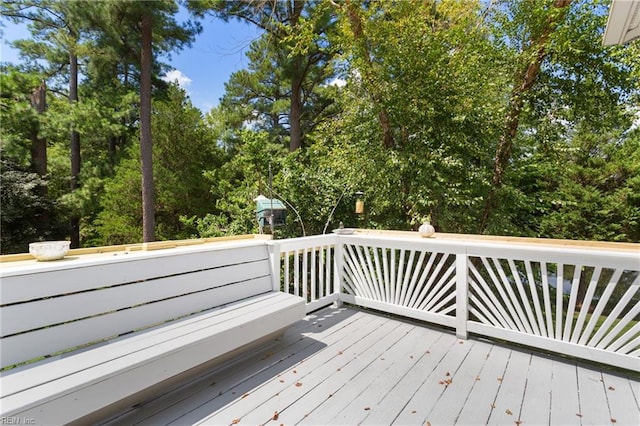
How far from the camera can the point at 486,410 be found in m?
1.89

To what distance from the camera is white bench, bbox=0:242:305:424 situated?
57.2 inches

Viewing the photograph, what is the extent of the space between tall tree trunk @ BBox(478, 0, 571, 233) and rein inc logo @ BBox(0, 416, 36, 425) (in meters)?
5.81

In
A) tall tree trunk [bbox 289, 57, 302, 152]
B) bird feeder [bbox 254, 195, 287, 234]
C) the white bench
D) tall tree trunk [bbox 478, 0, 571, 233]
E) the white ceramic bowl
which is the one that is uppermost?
tall tree trunk [bbox 289, 57, 302, 152]

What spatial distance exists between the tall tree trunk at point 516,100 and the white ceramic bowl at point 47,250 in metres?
5.64

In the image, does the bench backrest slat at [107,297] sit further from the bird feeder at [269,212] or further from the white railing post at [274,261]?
the bird feeder at [269,212]

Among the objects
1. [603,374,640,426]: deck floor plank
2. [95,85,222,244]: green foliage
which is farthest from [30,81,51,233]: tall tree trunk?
[603,374,640,426]: deck floor plank

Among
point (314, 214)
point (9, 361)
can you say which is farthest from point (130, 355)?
point (314, 214)

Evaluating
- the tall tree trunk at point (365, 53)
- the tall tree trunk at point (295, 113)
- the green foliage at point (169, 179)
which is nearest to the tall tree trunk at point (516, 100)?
the tall tree trunk at point (365, 53)

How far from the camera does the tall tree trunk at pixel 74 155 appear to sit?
35.3ft

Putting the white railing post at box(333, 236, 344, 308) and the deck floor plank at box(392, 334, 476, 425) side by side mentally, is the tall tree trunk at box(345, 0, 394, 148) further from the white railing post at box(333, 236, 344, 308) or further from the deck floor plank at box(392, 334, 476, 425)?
the deck floor plank at box(392, 334, 476, 425)

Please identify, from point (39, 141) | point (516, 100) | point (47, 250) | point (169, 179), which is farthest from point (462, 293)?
point (39, 141)

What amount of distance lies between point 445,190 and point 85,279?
4662 millimetres

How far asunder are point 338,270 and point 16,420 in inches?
111

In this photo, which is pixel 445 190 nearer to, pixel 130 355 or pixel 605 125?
pixel 605 125
